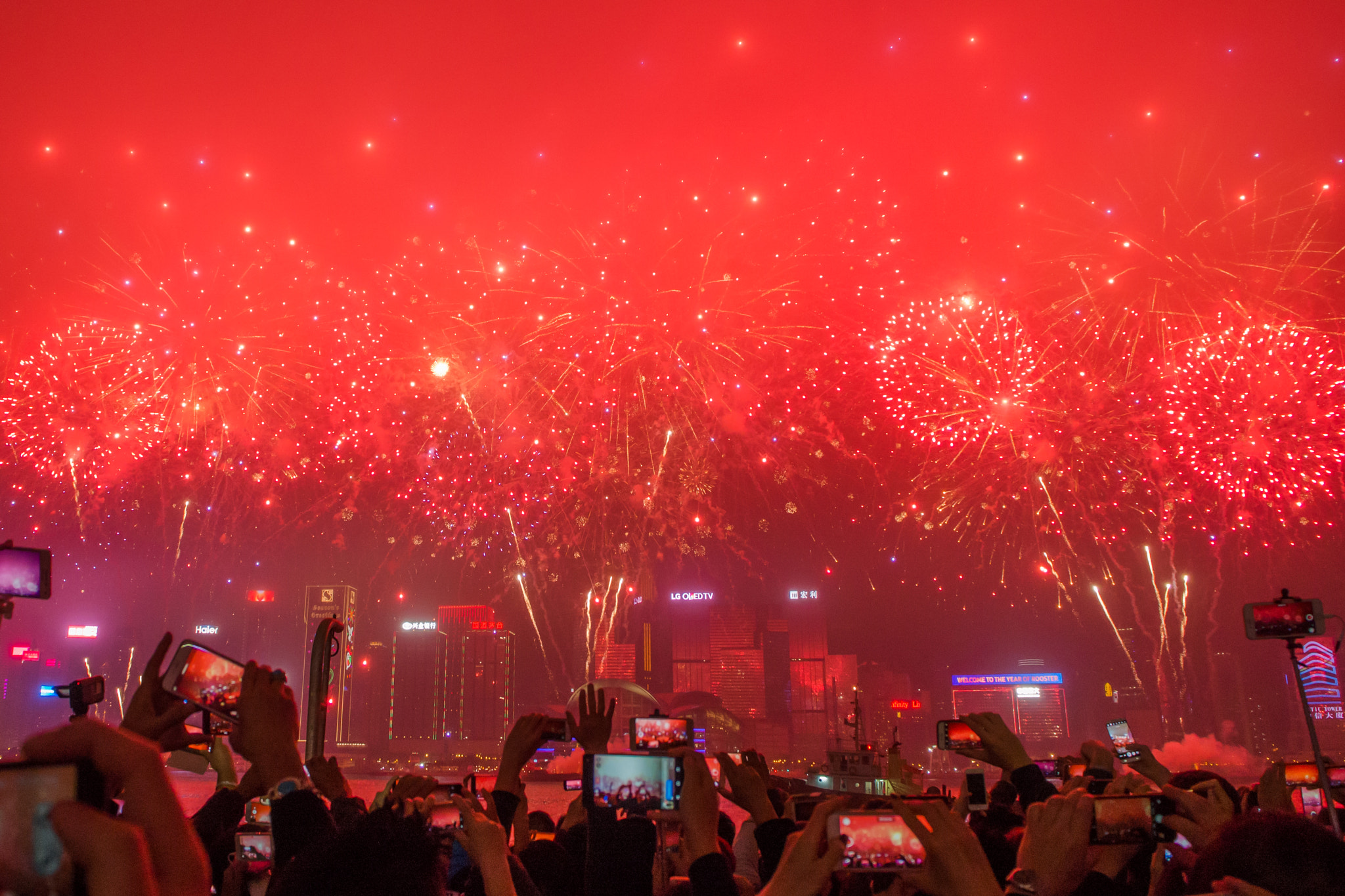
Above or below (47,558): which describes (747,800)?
below

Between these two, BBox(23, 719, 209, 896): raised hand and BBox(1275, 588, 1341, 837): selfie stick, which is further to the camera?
BBox(1275, 588, 1341, 837): selfie stick

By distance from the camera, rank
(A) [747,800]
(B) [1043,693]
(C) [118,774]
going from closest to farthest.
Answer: (C) [118,774] < (A) [747,800] < (B) [1043,693]

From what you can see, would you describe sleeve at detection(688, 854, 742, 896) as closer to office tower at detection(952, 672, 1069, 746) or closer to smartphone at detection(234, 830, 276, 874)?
smartphone at detection(234, 830, 276, 874)

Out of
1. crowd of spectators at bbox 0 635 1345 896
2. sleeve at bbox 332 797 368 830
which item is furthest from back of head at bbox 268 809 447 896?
sleeve at bbox 332 797 368 830

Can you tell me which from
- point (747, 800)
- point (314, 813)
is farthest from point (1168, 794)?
point (314, 813)

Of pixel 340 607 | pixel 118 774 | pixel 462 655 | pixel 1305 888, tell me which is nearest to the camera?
pixel 118 774

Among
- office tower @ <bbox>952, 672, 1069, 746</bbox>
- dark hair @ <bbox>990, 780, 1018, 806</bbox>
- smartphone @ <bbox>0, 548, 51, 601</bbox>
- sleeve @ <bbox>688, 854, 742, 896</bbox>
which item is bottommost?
office tower @ <bbox>952, 672, 1069, 746</bbox>

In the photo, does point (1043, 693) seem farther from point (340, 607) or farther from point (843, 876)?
point (843, 876)

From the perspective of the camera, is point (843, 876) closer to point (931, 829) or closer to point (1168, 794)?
point (1168, 794)

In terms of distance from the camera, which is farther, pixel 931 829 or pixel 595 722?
pixel 595 722
